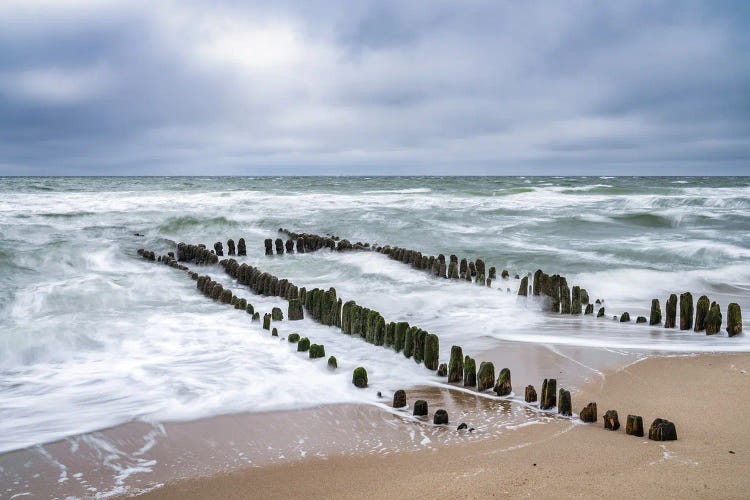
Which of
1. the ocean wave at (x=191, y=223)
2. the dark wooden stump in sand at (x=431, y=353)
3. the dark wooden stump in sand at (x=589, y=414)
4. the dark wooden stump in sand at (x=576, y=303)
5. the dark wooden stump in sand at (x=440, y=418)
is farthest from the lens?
the ocean wave at (x=191, y=223)

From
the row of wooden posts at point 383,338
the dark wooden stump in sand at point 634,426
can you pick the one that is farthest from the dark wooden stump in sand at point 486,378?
the dark wooden stump in sand at point 634,426

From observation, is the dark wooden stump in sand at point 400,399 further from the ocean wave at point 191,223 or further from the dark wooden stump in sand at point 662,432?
the ocean wave at point 191,223

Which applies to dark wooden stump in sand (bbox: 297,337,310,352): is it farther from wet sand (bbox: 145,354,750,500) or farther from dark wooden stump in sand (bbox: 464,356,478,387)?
wet sand (bbox: 145,354,750,500)

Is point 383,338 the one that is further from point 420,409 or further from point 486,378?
point 420,409

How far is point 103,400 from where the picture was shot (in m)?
5.69

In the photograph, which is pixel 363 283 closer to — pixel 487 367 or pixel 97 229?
pixel 487 367

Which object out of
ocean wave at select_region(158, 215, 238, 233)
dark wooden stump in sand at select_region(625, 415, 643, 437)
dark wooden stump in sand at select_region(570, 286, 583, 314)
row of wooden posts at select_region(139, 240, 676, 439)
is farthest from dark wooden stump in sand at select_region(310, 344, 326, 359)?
ocean wave at select_region(158, 215, 238, 233)

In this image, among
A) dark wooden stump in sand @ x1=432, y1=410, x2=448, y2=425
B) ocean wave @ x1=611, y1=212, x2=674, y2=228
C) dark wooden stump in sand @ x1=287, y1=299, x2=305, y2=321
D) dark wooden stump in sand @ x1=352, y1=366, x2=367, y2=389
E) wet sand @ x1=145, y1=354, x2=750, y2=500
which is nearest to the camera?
wet sand @ x1=145, y1=354, x2=750, y2=500

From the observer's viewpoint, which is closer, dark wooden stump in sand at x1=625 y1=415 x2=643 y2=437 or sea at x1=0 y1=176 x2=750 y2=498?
dark wooden stump in sand at x1=625 y1=415 x2=643 y2=437

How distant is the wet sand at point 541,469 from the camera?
3619mm

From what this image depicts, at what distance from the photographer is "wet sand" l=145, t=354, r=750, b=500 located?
362 centimetres

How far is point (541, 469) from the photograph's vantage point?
3898mm

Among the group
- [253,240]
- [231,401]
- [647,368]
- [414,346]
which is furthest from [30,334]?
[253,240]

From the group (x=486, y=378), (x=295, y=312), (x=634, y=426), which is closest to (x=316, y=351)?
(x=486, y=378)
